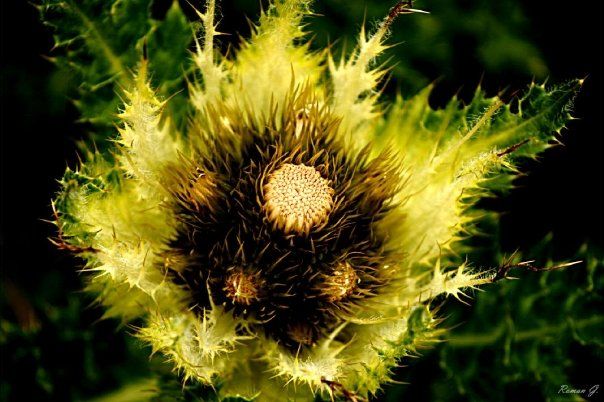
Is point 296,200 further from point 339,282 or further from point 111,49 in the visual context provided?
point 111,49

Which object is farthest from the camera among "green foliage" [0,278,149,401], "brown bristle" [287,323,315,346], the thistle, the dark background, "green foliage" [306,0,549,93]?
"green foliage" [306,0,549,93]

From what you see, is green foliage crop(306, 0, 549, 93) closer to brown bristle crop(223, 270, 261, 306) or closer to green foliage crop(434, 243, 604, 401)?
green foliage crop(434, 243, 604, 401)

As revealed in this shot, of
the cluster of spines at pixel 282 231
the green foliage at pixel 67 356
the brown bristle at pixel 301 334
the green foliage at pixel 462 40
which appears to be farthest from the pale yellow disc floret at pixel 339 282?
the green foliage at pixel 462 40

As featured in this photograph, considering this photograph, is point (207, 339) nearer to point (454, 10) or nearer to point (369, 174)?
point (369, 174)

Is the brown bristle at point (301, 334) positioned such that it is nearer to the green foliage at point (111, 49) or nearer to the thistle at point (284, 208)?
the thistle at point (284, 208)

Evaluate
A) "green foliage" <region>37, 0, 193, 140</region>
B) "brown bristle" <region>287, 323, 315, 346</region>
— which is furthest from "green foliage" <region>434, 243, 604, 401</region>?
"green foliage" <region>37, 0, 193, 140</region>

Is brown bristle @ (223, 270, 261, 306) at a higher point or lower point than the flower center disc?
lower

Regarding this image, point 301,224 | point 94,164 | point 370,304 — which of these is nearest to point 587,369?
point 370,304
